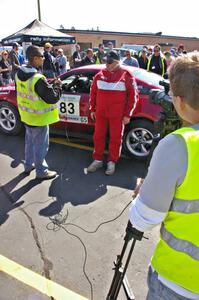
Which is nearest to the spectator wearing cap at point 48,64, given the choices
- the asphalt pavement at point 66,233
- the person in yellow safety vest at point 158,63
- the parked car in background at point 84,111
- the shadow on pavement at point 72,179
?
the person in yellow safety vest at point 158,63

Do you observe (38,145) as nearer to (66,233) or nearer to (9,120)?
(66,233)

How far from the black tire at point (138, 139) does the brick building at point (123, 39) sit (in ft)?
92.9

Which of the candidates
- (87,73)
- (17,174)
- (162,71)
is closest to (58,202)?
(17,174)

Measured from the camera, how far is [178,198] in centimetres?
119

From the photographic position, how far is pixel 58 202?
403 cm

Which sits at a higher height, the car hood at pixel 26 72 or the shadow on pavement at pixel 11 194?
the car hood at pixel 26 72

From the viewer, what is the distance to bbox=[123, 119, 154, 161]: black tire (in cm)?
512

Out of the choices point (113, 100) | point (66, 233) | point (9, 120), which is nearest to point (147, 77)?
point (113, 100)

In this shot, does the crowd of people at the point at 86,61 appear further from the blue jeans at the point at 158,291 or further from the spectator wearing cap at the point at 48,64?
the blue jeans at the point at 158,291

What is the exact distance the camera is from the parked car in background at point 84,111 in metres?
5.11

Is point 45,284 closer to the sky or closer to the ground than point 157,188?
closer to the ground

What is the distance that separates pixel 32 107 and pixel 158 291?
11.0ft

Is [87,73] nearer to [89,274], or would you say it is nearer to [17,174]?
[17,174]

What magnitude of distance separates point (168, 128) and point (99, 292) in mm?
1498
